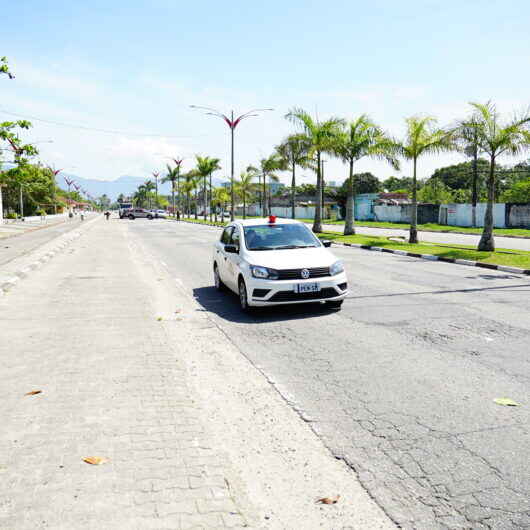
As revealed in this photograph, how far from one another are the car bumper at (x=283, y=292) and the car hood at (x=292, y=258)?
0.26 metres

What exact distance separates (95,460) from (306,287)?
16.9 ft

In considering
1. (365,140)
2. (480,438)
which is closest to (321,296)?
(480,438)

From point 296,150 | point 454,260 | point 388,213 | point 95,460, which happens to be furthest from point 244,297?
point 388,213

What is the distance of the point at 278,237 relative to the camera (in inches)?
382

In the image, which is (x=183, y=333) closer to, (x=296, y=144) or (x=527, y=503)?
(x=527, y=503)

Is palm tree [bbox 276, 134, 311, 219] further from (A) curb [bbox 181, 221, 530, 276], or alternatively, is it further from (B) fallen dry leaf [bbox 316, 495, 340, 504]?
(B) fallen dry leaf [bbox 316, 495, 340, 504]

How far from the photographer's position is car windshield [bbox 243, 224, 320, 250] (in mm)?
9422

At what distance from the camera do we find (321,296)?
8.45 m

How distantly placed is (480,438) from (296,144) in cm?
3063

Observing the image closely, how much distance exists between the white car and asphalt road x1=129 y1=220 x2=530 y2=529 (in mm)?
353

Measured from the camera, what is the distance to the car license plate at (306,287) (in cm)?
826

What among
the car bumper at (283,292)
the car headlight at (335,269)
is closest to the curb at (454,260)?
the car headlight at (335,269)

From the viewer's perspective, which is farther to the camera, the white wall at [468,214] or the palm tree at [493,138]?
the white wall at [468,214]

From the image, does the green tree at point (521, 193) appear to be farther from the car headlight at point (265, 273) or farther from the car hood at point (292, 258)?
the car headlight at point (265, 273)
